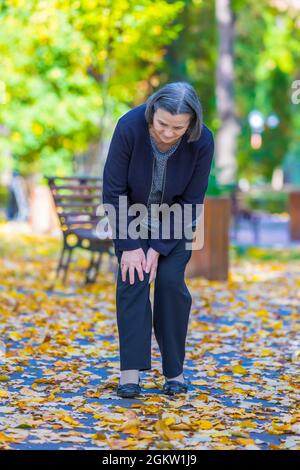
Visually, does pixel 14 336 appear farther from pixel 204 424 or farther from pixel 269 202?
pixel 269 202

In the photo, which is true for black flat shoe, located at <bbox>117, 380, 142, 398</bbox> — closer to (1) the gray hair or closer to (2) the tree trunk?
(1) the gray hair

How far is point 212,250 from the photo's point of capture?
12375 mm

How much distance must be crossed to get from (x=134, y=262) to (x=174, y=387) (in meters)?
0.74

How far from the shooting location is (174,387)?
5844 millimetres

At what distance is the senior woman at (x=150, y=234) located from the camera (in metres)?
5.57

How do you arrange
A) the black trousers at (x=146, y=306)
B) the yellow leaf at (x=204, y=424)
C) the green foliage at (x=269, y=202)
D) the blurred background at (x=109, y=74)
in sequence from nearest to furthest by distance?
the yellow leaf at (x=204, y=424)
the black trousers at (x=146, y=306)
the blurred background at (x=109, y=74)
the green foliage at (x=269, y=202)

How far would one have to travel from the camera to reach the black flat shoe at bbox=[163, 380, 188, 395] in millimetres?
5840

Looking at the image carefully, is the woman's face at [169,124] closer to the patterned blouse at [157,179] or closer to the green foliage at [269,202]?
the patterned blouse at [157,179]

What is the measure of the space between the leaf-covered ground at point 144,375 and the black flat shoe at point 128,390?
55 millimetres

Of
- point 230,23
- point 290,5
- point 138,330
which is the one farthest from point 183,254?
point 290,5

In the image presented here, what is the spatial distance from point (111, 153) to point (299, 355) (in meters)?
2.43

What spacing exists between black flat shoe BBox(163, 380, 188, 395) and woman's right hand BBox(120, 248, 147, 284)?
2.02 feet

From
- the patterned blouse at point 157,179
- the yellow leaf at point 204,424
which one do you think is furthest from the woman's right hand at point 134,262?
the yellow leaf at point 204,424

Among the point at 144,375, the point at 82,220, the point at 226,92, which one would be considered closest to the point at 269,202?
the point at 226,92
